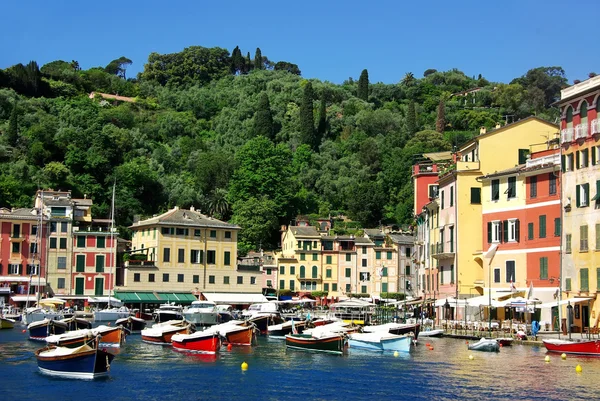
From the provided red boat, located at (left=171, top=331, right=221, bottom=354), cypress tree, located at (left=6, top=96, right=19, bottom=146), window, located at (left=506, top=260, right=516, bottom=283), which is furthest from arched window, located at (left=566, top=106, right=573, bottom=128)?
cypress tree, located at (left=6, top=96, right=19, bottom=146)

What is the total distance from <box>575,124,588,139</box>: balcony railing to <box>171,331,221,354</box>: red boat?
27272 millimetres

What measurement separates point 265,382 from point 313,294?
71773 millimetres

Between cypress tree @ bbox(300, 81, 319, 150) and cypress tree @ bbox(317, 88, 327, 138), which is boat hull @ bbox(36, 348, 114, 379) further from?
cypress tree @ bbox(317, 88, 327, 138)

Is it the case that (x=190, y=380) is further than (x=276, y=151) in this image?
No

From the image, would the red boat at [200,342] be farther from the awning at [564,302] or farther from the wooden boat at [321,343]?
the awning at [564,302]

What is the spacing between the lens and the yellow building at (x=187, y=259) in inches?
3927

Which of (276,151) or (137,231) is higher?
(276,151)

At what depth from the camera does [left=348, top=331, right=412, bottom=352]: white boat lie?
190 feet

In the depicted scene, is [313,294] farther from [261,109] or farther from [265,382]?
[265,382]

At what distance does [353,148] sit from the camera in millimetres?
163500

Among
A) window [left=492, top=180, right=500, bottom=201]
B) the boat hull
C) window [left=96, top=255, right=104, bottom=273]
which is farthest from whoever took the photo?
window [left=96, top=255, right=104, bottom=273]

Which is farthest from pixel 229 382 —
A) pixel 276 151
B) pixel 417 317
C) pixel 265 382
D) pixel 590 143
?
pixel 276 151

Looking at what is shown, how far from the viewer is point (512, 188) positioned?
68.5 meters

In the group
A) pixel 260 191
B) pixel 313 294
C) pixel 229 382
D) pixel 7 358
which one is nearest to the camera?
pixel 229 382
